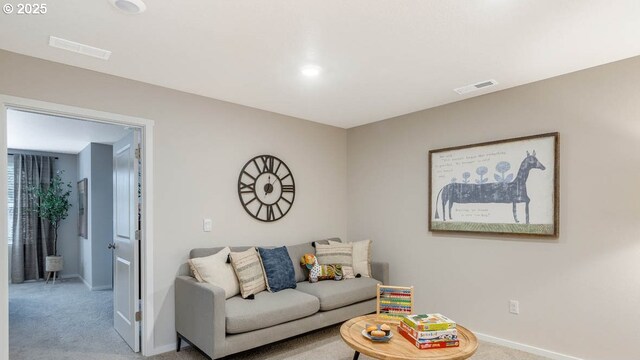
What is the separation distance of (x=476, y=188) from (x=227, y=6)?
109 inches

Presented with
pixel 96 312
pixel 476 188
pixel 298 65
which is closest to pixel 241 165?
pixel 298 65

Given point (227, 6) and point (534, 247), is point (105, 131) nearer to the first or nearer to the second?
point (227, 6)

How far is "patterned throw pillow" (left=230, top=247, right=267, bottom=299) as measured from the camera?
3.16 m

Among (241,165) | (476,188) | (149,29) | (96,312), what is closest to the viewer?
(149,29)

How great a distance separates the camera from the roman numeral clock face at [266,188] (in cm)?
381

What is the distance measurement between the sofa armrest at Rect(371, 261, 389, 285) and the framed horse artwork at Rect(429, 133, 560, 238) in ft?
2.28

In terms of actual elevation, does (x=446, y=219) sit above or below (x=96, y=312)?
above

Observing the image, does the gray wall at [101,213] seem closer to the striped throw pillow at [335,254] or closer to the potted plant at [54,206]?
the potted plant at [54,206]

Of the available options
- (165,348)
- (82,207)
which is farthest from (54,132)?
(165,348)

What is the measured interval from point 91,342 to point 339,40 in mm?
3515

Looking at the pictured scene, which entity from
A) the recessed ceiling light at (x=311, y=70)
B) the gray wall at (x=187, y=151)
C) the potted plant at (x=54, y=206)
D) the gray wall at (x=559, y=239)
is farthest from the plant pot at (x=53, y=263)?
the recessed ceiling light at (x=311, y=70)

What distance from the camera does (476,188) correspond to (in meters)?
3.49

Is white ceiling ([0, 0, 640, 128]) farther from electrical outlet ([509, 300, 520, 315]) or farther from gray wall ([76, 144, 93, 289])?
gray wall ([76, 144, 93, 289])

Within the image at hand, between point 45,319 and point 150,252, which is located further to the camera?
point 45,319
